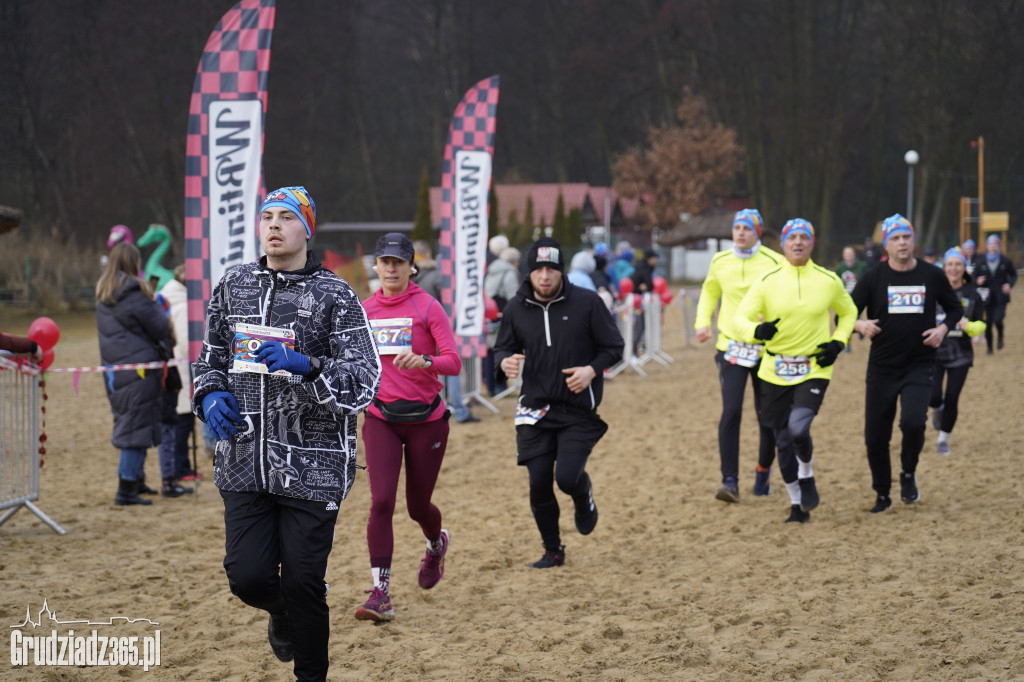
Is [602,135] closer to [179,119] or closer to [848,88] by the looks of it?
[848,88]

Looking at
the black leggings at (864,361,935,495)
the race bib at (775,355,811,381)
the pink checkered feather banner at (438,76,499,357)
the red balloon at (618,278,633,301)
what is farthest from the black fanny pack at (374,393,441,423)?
the red balloon at (618,278,633,301)

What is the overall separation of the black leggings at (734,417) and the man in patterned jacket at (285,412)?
14.6 ft

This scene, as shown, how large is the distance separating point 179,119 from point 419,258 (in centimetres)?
3619

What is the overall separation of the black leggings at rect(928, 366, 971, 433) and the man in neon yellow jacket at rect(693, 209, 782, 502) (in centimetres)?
215

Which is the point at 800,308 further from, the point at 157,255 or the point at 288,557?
the point at 157,255

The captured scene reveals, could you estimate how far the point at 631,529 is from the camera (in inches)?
294

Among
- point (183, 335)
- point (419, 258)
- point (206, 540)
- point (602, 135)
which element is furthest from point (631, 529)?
point (602, 135)

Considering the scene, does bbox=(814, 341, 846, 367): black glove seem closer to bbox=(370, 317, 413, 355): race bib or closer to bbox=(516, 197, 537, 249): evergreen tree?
bbox=(370, 317, 413, 355): race bib

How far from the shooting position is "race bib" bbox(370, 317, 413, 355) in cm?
574

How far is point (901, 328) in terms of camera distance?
7.21 metres

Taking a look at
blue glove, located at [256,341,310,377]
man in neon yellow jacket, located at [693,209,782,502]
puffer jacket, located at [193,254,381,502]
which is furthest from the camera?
man in neon yellow jacket, located at [693,209,782,502]

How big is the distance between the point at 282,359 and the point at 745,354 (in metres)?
4.85

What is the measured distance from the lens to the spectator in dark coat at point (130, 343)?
805 centimetres

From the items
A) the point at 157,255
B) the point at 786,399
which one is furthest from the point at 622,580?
the point at 157,255
